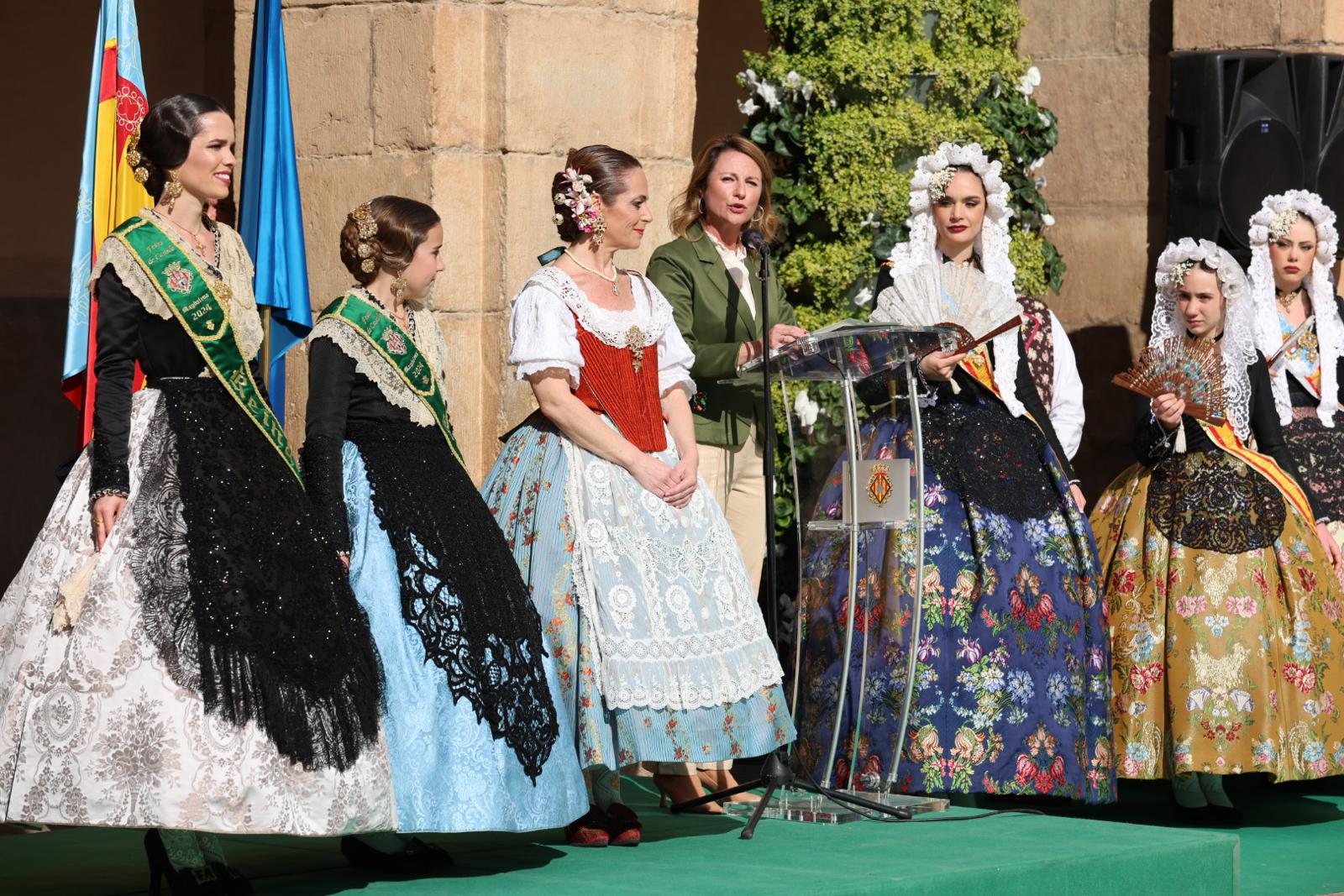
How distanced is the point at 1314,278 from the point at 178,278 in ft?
13.4

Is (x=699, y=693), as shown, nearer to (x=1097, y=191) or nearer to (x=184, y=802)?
(x=184, y=802)

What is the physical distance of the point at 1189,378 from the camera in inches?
262

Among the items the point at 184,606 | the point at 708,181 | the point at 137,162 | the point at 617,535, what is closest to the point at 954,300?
the point at 708,181

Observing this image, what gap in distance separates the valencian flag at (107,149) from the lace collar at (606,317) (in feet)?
3.20

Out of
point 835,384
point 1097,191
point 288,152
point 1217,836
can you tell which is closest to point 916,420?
point 835,384

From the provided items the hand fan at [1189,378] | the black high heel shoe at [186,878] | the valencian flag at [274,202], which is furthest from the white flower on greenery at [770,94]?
the black high heel shoe at [186,878]

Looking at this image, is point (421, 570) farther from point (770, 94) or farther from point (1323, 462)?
point (1323, 462)

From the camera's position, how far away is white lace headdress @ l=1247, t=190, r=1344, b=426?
716 cm

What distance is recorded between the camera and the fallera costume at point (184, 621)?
4273 mm

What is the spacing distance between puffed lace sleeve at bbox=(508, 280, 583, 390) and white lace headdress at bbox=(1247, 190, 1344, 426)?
2792 mm

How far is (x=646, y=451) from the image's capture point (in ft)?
17.6

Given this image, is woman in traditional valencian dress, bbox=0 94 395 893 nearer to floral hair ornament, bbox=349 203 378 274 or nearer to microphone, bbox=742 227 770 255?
floral hair ornament, bbox=349 203 378 274

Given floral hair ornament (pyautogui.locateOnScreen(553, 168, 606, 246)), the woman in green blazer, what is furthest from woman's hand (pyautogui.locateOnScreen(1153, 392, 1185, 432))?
floral hair ornament (pyautogui.locateOnScreen(553, 168, 606, 246))

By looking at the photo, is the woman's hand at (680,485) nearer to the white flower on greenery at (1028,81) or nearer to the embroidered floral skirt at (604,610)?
the embroidered floral skirt at (604,610)
